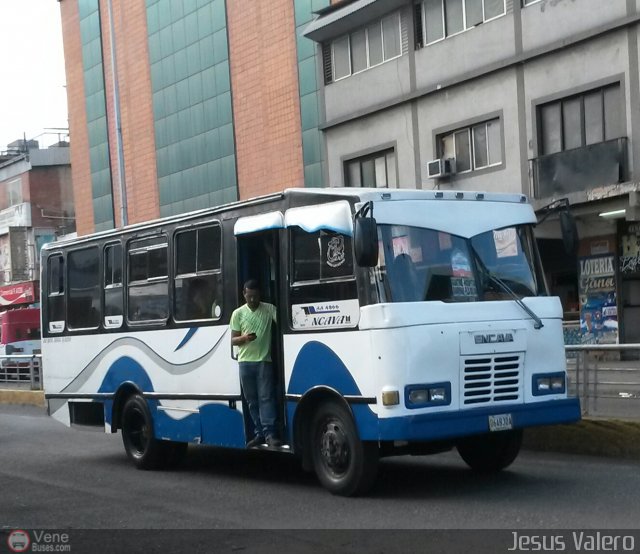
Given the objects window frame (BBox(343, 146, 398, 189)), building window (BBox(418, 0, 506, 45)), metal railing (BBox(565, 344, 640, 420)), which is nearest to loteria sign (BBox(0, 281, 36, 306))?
window frame (BBox(343, 146, 398, 189))

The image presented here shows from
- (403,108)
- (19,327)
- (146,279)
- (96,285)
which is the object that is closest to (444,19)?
(403,108)

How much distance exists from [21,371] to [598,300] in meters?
13.1

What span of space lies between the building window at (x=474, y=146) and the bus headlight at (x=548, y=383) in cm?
1635

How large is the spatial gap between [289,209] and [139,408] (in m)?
3.62

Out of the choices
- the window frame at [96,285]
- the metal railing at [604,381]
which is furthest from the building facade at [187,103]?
the metal railing at [604,381]

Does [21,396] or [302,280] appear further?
[21,396]

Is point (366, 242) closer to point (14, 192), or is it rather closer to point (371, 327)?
point (371, 327)

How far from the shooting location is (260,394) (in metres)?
10.7

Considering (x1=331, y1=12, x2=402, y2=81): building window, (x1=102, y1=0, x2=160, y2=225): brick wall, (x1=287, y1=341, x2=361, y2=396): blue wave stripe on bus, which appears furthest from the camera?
(x1=102, y1=0, x2=160, y2=225): brick wall

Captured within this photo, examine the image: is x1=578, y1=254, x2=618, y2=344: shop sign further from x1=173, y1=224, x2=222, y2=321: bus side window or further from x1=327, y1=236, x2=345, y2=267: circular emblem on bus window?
x1=327, y1=236, x2=345, y2=267: circular emblem on bus window

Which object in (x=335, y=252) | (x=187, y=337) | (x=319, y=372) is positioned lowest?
(x=319, y=372)

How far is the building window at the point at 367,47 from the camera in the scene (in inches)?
1142

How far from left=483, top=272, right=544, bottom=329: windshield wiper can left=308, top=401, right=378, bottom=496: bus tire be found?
5.80 ft

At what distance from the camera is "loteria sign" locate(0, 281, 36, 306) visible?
53331mm
